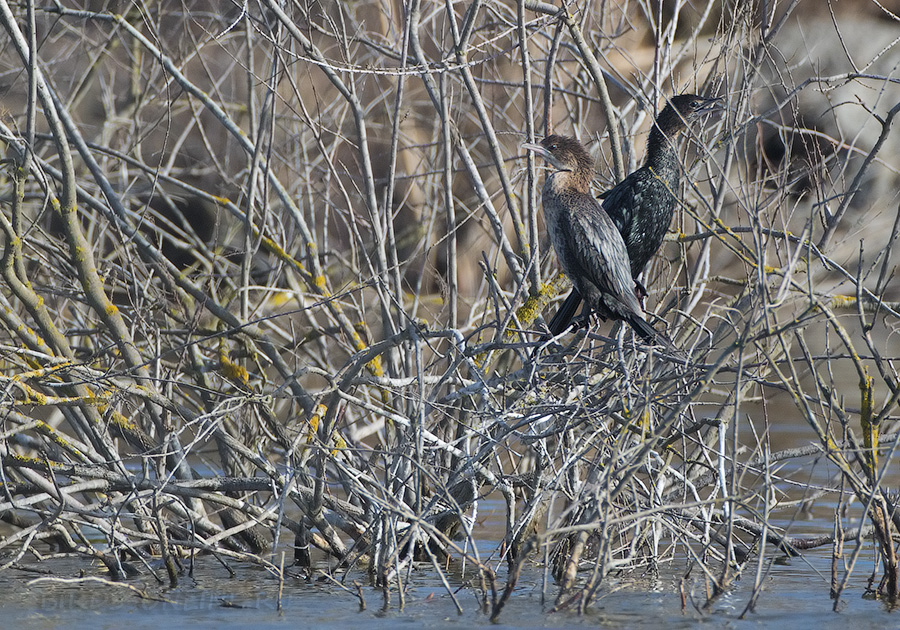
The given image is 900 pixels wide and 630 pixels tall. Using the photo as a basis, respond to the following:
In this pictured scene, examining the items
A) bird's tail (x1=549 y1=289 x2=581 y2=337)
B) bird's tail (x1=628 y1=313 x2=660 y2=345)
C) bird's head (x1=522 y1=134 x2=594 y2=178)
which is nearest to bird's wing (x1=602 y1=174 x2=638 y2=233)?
bird's head (x1=522 y1=134 x2=594 y2=178)

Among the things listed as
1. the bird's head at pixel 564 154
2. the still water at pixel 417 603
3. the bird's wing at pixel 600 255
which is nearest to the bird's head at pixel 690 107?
the bird's head at pixel 564 154

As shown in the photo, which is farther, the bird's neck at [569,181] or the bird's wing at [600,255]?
the bird's neck at [569,181]

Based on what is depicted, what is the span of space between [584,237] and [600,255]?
9 centimetres

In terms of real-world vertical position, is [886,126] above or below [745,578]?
above

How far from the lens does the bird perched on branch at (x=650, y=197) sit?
4.70 meters

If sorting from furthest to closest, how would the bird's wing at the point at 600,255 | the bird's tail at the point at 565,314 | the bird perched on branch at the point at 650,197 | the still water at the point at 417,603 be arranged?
1. the bird perched on branch at the point at 650,197
2. the bird's tail at the point at 565,314
3. the bird's wing at the point at 600,255
4. the still water at the point at 417,603

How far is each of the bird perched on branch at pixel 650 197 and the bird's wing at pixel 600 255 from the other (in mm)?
230

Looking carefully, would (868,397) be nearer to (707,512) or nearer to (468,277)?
(707,512)

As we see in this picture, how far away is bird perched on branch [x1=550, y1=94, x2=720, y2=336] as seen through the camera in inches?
185

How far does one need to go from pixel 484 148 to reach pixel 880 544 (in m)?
6.83

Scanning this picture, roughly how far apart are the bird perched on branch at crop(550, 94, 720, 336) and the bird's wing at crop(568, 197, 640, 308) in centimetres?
23

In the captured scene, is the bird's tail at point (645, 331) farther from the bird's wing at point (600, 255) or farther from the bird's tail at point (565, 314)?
the bird's tail at point (565, 314)

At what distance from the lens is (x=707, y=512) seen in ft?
14.9

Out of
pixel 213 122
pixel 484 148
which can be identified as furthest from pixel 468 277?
pixel 213 122
